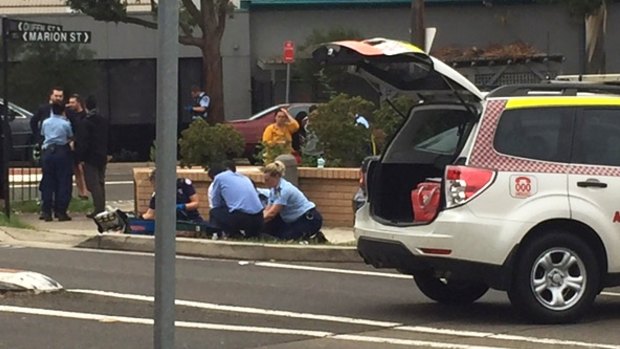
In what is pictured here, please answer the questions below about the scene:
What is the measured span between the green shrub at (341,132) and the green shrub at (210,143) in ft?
3.53

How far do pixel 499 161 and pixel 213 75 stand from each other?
21.2 m

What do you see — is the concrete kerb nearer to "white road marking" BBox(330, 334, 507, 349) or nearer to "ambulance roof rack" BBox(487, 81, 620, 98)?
"ambulance roof rack" BBox(487, 81, 620, 98)

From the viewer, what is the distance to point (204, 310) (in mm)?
10250

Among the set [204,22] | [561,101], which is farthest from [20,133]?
[561,101]

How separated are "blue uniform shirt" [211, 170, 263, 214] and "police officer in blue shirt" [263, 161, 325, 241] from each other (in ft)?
0.85

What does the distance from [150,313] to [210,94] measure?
2046 cm

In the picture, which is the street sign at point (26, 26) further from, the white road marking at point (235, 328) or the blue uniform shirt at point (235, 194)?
the white road marking at point (235, 328)

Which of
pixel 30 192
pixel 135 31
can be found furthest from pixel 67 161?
pixel 135 31

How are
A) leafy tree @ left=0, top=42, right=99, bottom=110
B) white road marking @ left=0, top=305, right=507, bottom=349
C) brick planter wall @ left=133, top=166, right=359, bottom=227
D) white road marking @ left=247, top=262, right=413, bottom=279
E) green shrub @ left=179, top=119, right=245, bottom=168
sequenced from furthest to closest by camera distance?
leafy tree @ left=0, top=42, right=99, bottom=110 < green shrub @ left=179, top=119, right=245, bottom=168 < brick planter wall @ left=133, top=166, right=359, bottom=227 < white road marking @ left=247, top=262, right=413, bottom=279 < white road marking @ left=0, top=305, right=507, bottom=349

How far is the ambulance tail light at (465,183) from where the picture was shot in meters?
9.50

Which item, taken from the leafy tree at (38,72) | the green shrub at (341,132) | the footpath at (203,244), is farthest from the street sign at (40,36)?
the leafy tree at (38,72)

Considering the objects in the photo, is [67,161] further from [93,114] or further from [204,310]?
[204,310]

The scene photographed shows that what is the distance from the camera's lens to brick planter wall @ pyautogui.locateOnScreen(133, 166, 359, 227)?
16391mm

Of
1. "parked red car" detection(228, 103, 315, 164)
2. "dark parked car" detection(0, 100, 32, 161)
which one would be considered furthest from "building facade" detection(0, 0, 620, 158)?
"dark parked car" detection(0, 100, 32, 161)
